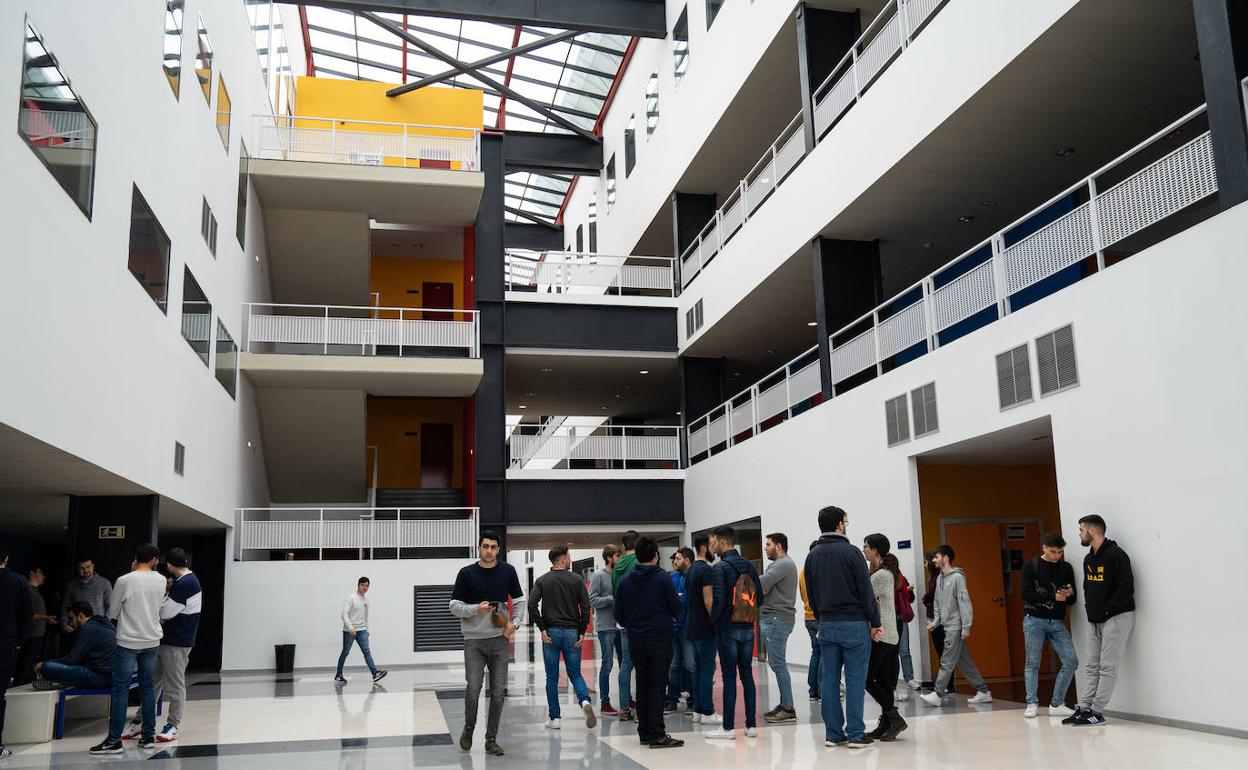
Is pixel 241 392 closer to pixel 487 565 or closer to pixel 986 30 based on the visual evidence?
pixel 487 565

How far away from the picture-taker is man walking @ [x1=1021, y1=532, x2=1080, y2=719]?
398 inches

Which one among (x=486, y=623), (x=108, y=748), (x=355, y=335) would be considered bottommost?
(x=108, y=748)

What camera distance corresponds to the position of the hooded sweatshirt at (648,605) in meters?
8.81

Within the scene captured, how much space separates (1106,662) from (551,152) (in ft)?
87.6

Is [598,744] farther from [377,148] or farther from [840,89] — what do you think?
[377,148]

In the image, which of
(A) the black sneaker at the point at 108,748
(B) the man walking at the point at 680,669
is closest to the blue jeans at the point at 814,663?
(B) the man walking at the point at 680,669

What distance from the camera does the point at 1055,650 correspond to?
1024 cm

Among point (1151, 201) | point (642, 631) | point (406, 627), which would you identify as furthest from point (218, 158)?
point (1151, 201)

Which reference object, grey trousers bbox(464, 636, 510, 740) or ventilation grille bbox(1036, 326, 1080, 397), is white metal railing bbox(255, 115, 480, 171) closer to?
ventilation grille bbox(1036, 326, 1080, 397)

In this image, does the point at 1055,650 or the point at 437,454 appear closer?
the point at 1055,650

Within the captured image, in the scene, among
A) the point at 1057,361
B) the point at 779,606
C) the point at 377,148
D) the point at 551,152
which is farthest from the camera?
the point at 551,152

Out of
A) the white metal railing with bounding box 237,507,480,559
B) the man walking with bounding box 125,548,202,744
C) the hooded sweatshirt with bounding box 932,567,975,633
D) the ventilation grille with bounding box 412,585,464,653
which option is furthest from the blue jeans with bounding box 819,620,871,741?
the white metal railing with bounding box 237,507,480,559

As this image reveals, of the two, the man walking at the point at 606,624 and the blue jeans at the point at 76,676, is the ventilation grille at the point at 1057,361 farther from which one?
the blue jeans at the point at 76,676

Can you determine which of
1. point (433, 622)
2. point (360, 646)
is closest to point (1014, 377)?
point (360, 646)
